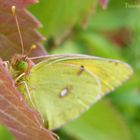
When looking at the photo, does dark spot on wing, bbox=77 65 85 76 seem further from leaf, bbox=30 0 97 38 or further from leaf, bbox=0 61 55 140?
leaf, bbox=0 61 55 140

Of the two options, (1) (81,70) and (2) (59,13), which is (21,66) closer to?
(1) (81,70)

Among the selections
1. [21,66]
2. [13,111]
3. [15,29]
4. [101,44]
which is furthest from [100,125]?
[13,111]

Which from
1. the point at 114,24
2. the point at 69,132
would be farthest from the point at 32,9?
the point at 114,24

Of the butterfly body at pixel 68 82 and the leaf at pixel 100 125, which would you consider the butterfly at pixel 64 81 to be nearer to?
the butterfly body at pixel 68 82

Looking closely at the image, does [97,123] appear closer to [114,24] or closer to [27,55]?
[114,24]

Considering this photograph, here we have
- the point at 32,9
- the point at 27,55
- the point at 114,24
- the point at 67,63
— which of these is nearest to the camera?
the point at 27,55

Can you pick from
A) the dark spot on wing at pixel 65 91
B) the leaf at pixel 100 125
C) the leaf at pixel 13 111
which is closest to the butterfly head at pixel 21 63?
the dark spot on wing at pixel 65 91

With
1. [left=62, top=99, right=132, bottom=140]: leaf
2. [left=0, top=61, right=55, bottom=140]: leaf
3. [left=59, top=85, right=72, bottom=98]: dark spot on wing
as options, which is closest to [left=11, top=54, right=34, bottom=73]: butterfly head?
[left=59, top=85, right=72, bottom=98]: dark spot on wing
